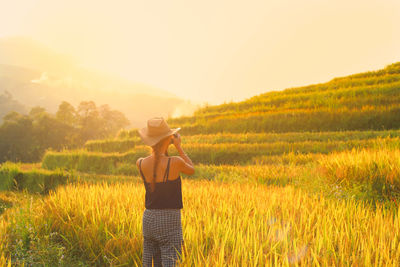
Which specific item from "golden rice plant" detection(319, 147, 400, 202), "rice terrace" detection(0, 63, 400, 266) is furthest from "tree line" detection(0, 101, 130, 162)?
"golden rice plant" detection(319, 147, 400, 202)

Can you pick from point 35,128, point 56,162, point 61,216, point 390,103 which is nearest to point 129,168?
point 56,162

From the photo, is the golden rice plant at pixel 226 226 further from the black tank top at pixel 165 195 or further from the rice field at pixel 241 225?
the black tank top at pixel 165 195

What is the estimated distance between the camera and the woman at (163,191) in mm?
2936

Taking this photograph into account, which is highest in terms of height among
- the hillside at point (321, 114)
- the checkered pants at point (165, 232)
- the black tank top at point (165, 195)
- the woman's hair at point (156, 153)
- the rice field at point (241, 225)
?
the hillside at point (321, 114)

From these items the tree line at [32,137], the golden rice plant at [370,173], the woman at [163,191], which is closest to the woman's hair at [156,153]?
the woman at [163,191]

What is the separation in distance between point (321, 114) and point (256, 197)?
12668mm

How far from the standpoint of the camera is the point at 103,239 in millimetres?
4461

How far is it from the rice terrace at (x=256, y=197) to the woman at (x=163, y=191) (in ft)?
0.76

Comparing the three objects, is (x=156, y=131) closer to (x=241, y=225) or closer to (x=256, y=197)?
(x=241, y=225)

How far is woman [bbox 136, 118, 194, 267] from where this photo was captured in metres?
2.94

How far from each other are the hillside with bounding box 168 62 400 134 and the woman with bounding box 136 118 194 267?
14219 millimetres

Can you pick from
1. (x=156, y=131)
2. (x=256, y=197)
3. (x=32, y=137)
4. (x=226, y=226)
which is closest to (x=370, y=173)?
(x=256, y=197)

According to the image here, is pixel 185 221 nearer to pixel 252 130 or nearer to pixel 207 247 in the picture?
pixel 207 247

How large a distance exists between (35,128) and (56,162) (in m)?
26.7
